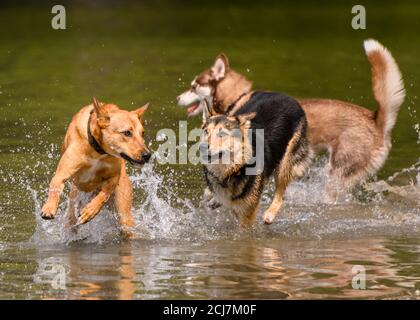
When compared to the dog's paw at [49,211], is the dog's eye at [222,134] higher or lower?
higher

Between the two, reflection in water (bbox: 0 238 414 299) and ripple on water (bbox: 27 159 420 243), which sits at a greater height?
ripple on water (bbox: 27 159 420 243)

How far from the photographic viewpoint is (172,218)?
9.13m

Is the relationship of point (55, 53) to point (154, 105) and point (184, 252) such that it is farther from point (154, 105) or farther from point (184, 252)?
point (184, 252)

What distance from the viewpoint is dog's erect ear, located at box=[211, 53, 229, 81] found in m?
11.4

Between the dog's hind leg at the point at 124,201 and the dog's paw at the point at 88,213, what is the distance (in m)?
0.34

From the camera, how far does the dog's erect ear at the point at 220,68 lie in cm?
1145

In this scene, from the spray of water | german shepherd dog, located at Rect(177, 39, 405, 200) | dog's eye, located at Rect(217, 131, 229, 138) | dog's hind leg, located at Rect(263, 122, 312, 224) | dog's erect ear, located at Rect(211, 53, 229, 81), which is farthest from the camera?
dog's erect ear, located at Rect(211, 53, 229, 81)

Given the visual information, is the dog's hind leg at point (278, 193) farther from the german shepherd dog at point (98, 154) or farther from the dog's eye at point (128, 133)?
the dog's eye at point (128, 133)

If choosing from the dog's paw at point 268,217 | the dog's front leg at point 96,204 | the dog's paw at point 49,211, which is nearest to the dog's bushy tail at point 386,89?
the dog's paw at point 268,217

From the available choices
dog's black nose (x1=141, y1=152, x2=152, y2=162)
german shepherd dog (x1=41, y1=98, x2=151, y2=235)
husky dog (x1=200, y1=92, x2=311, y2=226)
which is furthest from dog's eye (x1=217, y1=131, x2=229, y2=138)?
dog's black nose (x1=141, y1=152, x2=152, y2=162)

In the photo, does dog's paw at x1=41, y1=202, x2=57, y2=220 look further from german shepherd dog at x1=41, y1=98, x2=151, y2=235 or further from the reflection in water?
the reflection in water

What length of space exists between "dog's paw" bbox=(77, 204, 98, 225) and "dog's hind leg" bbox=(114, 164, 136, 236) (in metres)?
0.34
